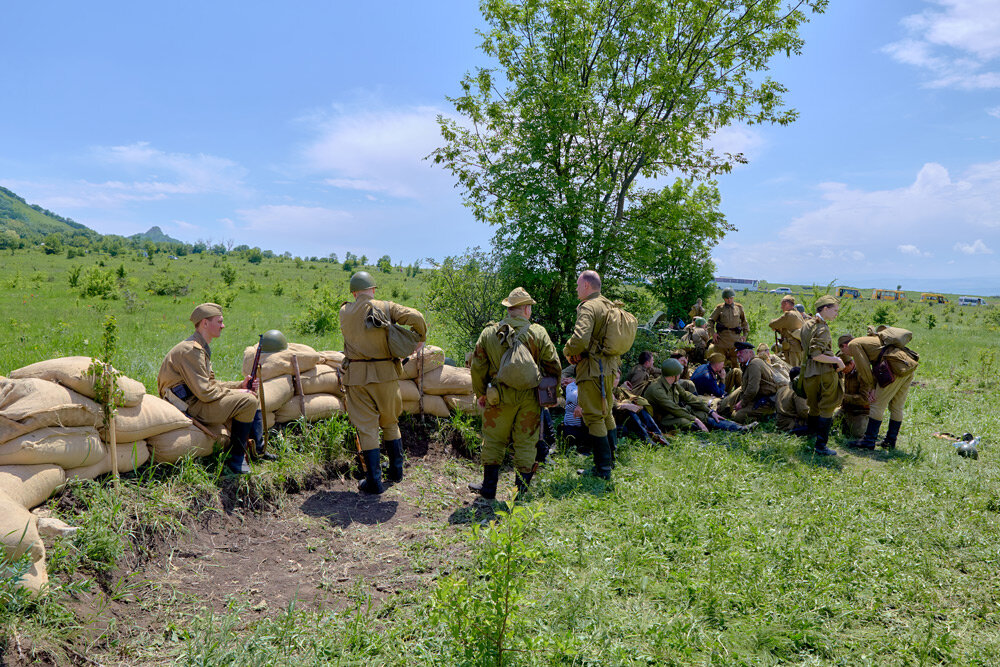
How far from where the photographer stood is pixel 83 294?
18797 millimetres

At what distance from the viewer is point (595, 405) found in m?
5.77

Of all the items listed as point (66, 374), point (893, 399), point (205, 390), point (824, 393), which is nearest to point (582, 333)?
point (205, 390)

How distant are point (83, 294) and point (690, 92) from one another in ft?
65.9

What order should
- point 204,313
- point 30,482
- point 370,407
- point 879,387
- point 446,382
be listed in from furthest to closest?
point 879,387 → point 446,382 → point 370,407 → point 204,313 → point 30,482

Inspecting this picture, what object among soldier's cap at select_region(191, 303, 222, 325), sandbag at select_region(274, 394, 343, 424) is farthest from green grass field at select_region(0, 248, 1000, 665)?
soldier's cap at select_region(191, 303, 222, 325)

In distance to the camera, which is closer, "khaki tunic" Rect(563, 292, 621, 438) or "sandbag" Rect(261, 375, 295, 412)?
"sandbag" Rect(261, 375, 295, 412)

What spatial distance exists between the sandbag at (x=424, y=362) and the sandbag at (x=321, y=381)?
815mm

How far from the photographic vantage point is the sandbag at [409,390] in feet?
21.6

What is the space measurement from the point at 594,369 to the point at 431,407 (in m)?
2.21

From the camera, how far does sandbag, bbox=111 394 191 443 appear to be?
163 inches

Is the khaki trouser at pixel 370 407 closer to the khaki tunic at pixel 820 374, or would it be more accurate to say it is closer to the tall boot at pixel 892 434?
the khaki tunic at pixel 820 374

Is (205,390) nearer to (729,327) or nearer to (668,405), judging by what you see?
(668,405)

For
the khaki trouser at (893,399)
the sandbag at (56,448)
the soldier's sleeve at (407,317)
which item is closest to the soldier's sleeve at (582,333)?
the soldier's sleeve at (407,317)

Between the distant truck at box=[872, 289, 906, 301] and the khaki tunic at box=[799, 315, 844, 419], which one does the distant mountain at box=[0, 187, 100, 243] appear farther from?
the khaki tunic at box=[799, 315, 844, 419]
